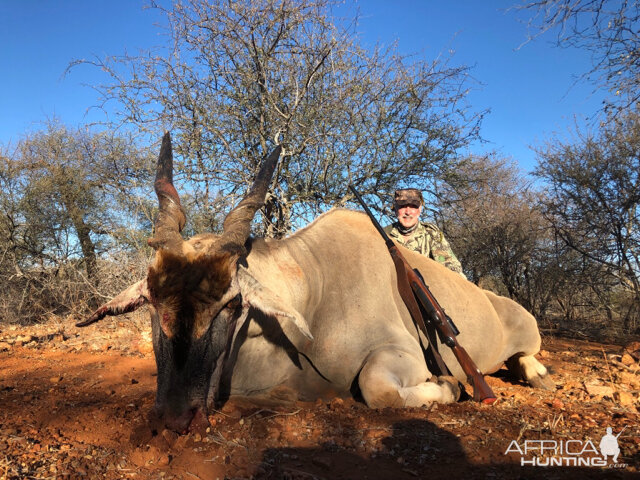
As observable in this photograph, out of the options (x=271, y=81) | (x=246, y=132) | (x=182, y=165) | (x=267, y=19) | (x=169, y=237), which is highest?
(x=267, y=19)

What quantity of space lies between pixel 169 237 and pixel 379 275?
1.87 meters

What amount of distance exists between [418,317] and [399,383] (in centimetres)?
79

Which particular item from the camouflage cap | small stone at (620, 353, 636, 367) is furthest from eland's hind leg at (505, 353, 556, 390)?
the camouflage cap

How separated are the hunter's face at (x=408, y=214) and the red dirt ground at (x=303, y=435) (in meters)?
2.44

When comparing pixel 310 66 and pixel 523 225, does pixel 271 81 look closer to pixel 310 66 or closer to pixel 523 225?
pixel 310 66

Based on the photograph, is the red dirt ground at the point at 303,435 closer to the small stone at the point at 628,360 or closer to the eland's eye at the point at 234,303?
the eland's eye at the point at 234,303

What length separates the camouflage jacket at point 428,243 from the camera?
6.08m

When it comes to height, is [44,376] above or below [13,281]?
below

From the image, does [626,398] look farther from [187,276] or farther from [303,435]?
[187,276]

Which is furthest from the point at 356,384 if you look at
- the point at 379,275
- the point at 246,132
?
the point at 246,132

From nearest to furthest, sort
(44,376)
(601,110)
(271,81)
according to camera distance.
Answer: (44,376), (601,110), (271,81)

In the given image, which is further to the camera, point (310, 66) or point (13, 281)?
point (13, 281)

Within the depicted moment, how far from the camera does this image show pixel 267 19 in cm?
730

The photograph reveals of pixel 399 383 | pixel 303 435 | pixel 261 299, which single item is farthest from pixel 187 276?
pixel 399 383
